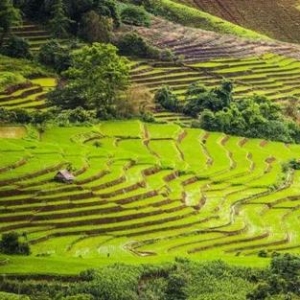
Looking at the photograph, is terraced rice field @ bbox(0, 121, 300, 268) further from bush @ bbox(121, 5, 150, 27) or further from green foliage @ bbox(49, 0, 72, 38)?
bush @ bbox(121, 5, 150, 27)

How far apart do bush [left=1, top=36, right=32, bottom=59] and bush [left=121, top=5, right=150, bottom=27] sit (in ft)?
47.0

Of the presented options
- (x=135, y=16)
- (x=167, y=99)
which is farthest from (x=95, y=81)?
(x=135, y=16)

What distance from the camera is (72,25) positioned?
222 ft

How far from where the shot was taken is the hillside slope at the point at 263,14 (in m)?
88.2

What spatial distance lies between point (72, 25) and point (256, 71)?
13.9m

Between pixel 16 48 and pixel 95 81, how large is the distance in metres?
10.6

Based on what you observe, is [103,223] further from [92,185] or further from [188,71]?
[188,71]

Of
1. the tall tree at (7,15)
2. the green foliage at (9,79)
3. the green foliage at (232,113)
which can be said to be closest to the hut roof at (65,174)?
the green foliage at (9,79)

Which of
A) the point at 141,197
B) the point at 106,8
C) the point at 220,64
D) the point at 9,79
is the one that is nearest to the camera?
the point at 141,197

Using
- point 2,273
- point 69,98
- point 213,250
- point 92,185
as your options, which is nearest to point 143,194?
point 92,185

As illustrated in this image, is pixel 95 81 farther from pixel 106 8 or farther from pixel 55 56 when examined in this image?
pixel 106 8

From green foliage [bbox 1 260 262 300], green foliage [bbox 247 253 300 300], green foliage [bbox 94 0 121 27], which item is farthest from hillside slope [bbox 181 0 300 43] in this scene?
green foliage [bbox 1 260 262 300]

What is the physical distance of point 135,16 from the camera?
74125mm

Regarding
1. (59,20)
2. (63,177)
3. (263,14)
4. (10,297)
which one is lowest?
(263,14)
